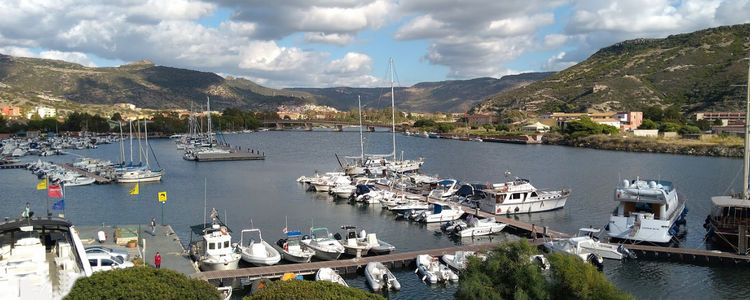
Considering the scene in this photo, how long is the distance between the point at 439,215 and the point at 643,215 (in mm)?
11880

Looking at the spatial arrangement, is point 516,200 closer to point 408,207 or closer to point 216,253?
point 408,207

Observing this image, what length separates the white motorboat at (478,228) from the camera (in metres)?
32.8

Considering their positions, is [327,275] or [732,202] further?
[732,202]

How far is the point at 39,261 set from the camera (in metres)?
14.7

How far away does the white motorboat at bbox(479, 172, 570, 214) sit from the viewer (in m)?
39.2

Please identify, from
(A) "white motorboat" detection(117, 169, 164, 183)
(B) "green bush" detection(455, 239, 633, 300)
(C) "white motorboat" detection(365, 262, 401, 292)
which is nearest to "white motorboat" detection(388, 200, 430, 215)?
(C) "white motorboat" detection(365, 262, 401, 292)

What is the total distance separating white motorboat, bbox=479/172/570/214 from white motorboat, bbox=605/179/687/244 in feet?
27.0

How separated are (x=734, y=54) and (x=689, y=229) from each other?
551 feet

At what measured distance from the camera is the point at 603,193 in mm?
49875

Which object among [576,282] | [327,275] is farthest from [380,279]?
[576,282]

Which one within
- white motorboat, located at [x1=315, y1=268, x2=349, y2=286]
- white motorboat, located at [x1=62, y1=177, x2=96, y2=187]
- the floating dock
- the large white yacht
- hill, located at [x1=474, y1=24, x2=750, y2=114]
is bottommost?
white motorboat, located at [x1=315, y1=268, x2=349, y2=286]

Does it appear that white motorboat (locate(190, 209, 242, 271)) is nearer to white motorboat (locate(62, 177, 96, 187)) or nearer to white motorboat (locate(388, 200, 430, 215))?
white motorboat (locate(388, 200, 430, 215))

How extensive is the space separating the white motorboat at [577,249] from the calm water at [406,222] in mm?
872

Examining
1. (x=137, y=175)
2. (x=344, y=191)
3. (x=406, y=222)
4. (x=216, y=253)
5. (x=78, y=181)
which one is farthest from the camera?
(x=137, y=175)
